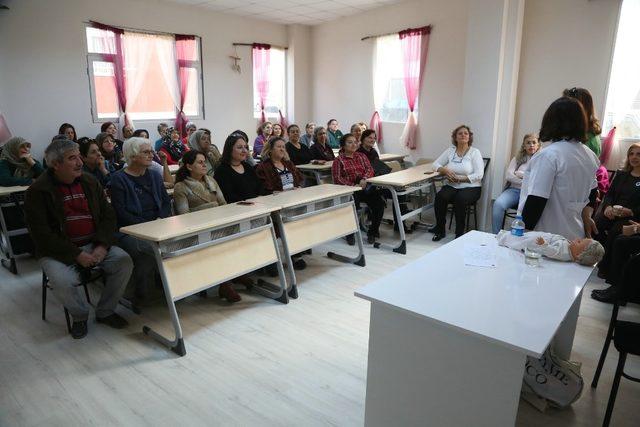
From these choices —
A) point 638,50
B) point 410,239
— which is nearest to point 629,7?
point 638,50

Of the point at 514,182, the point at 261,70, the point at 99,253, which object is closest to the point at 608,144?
the point at 514,182

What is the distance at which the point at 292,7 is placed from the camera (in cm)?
677

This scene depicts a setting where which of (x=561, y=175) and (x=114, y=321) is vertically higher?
(x=561, y=175)

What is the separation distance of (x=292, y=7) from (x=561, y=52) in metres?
4.06

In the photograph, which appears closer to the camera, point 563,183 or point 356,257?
point 563,183

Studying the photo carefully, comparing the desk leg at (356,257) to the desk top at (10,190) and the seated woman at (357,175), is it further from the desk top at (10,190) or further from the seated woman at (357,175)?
the desk top at (10,190)

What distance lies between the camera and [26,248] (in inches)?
161

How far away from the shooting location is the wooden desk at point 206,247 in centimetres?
252


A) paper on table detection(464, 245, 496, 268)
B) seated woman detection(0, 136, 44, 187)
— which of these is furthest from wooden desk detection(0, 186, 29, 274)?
paper on table detection(464, 245, 496, 268)

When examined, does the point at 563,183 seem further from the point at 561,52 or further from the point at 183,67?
the point at 183,67

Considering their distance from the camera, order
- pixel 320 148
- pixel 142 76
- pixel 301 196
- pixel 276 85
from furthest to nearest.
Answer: pixel 276 85 < pixel 142 76 < pixel 320 148 < pixel 301 196

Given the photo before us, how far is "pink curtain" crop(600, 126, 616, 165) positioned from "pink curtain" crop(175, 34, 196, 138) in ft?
19.8

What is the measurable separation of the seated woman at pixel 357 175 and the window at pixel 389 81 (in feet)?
8.17

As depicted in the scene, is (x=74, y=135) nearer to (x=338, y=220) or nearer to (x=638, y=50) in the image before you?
(x=338, y=220)
